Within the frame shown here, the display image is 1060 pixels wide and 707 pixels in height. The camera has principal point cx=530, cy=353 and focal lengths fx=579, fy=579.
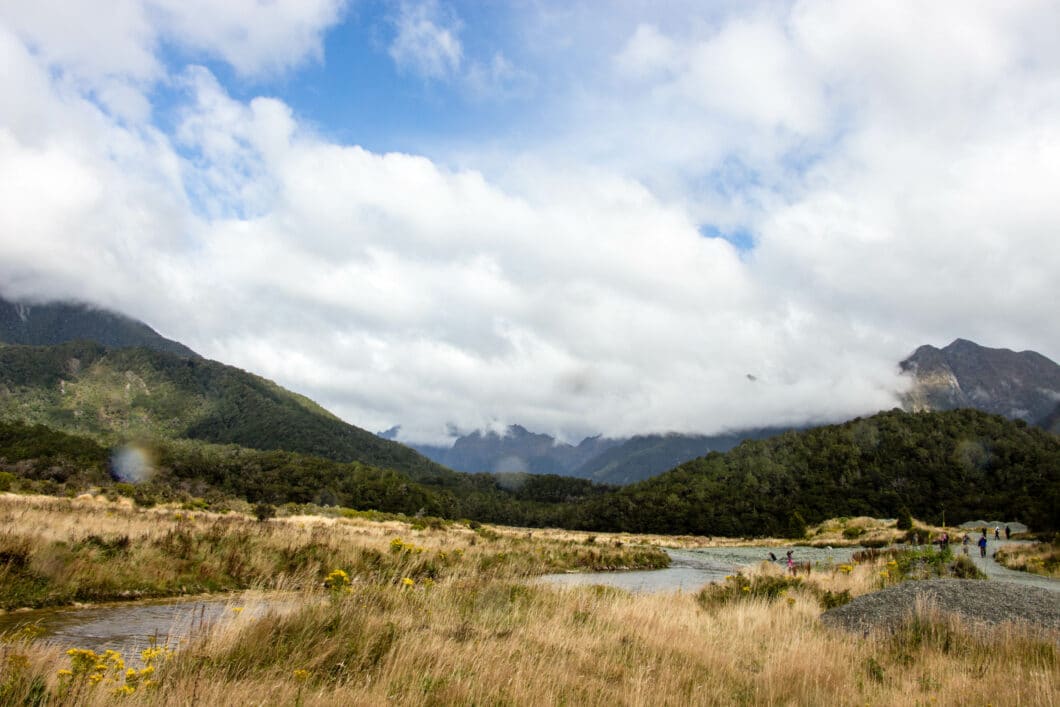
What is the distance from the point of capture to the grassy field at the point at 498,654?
4801mm

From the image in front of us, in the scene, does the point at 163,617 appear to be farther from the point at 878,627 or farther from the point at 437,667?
the point at 878,627

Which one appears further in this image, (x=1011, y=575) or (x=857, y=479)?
(x=857, y=479)

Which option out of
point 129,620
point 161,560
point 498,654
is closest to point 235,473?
point 161,560

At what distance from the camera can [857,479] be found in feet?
496

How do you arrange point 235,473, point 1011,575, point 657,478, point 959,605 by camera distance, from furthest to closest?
1. point 657,478
2. point 235,473
3. point 1011,575
4. point 959,605

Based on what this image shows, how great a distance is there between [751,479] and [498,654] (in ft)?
539

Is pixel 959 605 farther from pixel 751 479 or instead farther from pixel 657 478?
pixel 657 478

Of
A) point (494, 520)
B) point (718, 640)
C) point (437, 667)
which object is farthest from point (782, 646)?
point (494, 520)

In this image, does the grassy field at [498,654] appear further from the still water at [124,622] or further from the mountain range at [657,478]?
the mountain range at [657,478]

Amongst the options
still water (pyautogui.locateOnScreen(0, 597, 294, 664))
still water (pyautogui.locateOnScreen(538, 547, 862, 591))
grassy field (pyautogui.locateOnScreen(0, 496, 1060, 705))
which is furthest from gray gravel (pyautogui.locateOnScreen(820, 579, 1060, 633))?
still water (pyautogui.locateOnScreen(0, 597, 294, 664))

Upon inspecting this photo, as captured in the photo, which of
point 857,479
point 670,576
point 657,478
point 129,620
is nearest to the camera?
point 129,620

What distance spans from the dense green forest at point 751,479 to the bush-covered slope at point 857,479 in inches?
13.8

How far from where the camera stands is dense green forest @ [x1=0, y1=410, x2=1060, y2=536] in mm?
106688

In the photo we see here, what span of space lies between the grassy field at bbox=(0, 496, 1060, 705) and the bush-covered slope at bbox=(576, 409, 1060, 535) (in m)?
125
